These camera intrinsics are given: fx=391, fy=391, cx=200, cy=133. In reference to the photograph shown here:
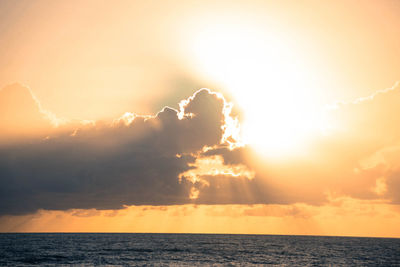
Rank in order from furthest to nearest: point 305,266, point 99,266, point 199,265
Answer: point 305,266
point 199,265
point 99,266

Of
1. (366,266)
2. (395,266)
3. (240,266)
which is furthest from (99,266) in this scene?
(395,266)

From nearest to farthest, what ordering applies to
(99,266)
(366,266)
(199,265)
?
(99,266), (199,265), (366,266)

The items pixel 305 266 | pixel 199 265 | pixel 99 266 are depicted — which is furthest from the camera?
pixel 305 266

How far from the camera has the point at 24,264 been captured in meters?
98.1

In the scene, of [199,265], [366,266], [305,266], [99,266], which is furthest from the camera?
[366,266]

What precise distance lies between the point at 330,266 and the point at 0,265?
8495 cm

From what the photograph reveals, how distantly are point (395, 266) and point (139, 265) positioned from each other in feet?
247

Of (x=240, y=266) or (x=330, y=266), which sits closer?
(x=240, y=266)

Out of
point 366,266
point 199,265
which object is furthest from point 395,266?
point 199,265

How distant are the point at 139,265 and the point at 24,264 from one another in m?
29.5

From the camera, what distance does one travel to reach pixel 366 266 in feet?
365

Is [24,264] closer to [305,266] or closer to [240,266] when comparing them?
[240,266]

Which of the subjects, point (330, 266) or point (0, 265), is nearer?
point (0, 265)

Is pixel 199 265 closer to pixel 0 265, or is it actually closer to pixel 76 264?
pixel 76 264
